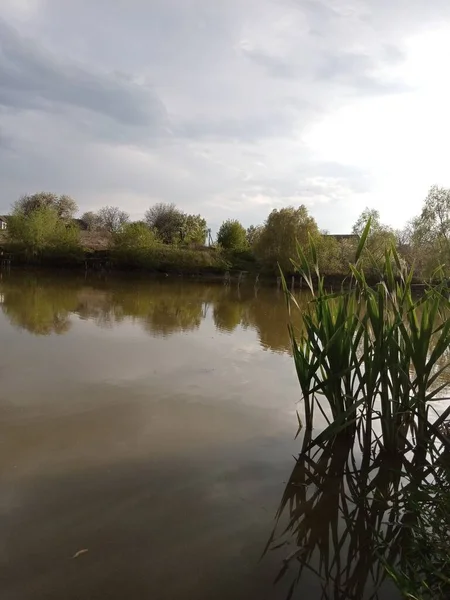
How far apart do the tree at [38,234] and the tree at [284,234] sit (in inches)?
776

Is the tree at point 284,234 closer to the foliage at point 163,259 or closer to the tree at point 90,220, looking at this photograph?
the foliage at point 163,259

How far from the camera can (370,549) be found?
315cm

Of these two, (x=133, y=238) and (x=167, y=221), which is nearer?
(x=133, y=238)

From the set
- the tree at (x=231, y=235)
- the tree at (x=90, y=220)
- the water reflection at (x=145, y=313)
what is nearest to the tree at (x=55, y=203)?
the tree at (x=90, y=220)

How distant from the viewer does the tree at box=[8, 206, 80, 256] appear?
43.9 meters

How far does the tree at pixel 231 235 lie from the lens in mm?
61269

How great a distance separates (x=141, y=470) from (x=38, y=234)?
44534 mm

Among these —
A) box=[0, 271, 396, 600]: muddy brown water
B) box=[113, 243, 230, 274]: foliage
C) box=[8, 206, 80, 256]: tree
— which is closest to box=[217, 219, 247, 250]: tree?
box=[113, 243, 230, 274]: foliage

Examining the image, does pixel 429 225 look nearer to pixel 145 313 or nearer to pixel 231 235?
pixel 145 313

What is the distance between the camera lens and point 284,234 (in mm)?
42625

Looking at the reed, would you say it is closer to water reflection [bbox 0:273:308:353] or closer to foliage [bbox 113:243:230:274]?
water reflection [bbox 0:273:308:353]

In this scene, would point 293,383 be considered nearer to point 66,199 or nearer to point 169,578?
point 169,578

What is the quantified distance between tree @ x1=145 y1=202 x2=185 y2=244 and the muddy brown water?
6140cm

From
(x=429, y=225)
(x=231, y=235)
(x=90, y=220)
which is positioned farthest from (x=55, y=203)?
(x=429, y=225)
